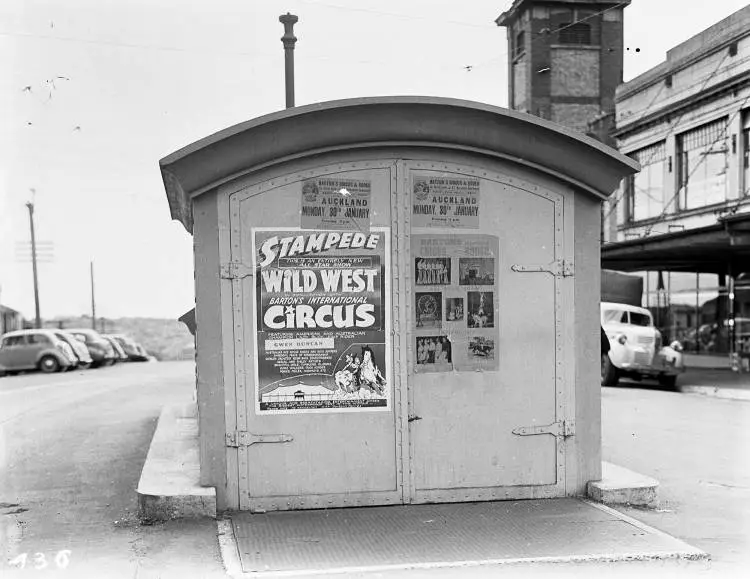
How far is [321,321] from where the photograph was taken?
6.72 m

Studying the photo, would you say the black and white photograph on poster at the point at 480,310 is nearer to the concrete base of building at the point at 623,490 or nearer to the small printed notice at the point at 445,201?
the small printed notice at the point at 445,201

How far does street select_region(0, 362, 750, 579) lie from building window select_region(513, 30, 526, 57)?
883 inches

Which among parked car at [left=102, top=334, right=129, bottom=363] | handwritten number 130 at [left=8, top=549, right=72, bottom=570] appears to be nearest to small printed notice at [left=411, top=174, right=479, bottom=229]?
handwritten number 130 at [left=8, top=549, right=72, bottom=570]

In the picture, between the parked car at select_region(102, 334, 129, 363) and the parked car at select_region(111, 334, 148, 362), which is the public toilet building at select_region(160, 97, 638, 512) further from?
the parked car at select_region(111, 334, 148, 362)

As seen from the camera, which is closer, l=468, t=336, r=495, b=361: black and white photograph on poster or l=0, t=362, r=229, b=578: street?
l=0, t=362, r=229, b=578: street

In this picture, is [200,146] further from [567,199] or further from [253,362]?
[567,199]

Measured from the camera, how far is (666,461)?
10.0m

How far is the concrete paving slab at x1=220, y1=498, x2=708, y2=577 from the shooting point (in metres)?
5.47

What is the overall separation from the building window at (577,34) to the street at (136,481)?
23355 mm

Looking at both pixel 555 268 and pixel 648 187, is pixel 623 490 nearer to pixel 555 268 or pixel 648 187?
pixel 555 268

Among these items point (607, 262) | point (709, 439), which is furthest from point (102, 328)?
point (709, 439)

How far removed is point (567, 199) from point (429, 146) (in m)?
1.20

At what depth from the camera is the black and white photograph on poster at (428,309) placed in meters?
6.87

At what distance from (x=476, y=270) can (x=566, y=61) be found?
34078 millimetres
